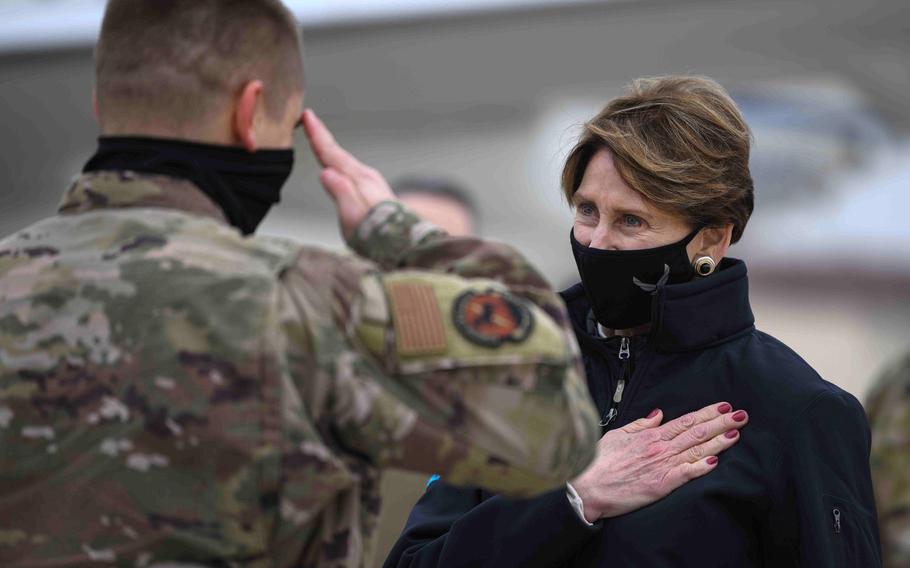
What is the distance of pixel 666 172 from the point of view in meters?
2.31

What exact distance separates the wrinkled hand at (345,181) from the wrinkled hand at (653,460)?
2.37ft

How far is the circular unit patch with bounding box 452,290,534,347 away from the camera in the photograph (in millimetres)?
1451

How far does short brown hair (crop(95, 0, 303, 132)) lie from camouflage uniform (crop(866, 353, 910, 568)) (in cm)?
106

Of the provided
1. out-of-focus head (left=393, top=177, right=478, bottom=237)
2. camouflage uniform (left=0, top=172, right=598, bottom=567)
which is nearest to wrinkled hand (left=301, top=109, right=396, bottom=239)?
camouflage uniform (left=0, top=172, right=598, bottom=567)

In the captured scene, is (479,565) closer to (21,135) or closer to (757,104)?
(757,104)

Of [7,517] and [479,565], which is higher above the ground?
[7,517]

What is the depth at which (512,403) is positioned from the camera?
4.75 ft

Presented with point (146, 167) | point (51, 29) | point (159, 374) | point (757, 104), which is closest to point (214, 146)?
point (146, 167)

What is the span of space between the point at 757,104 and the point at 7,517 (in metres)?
3.68

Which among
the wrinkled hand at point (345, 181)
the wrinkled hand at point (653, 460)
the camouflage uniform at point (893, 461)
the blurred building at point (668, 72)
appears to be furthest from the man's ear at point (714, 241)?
the blurred building at point (668, 72)

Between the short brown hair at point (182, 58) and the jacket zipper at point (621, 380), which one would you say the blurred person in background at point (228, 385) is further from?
the jacket zipper at point (621, 380)

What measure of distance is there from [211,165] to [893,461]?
1139 mm

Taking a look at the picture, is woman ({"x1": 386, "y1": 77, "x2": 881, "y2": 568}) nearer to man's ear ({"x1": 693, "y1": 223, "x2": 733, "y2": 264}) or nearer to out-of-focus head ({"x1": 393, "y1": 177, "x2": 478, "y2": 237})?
man's ear ({"x1": 693, "y1": 223, "x2": 733, "y2": 264})

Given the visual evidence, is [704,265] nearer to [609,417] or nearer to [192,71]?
[609,417]
